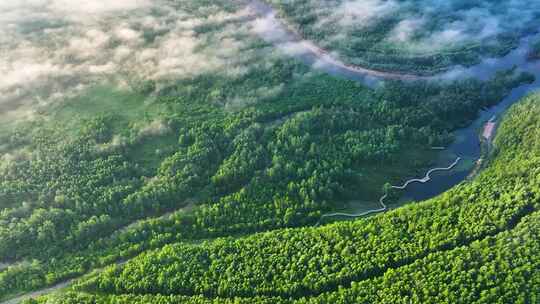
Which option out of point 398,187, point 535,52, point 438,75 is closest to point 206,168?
point 398,187

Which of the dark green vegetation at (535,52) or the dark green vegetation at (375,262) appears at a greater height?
the dark green vegetation at (535,52)

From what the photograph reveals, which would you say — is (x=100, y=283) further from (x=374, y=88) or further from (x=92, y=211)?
(x=374, y=88)

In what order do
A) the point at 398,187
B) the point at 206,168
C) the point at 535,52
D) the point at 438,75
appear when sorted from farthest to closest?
the point at 535,52 < the point at 438,75 < the point at 206,168 < the point at 398,187

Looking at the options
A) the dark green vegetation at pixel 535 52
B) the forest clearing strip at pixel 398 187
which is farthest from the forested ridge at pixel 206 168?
the dark green vegetation at pixel 535 52

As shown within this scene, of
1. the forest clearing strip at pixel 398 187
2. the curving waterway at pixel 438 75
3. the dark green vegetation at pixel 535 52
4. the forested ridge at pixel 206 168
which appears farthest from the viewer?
the dark green vegetation at pixel 535 52

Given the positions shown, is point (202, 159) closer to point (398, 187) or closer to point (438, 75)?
point (398, 187)

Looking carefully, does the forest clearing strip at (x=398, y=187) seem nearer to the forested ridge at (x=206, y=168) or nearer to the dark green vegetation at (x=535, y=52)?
the forested ridge at (x=206, y=168)
